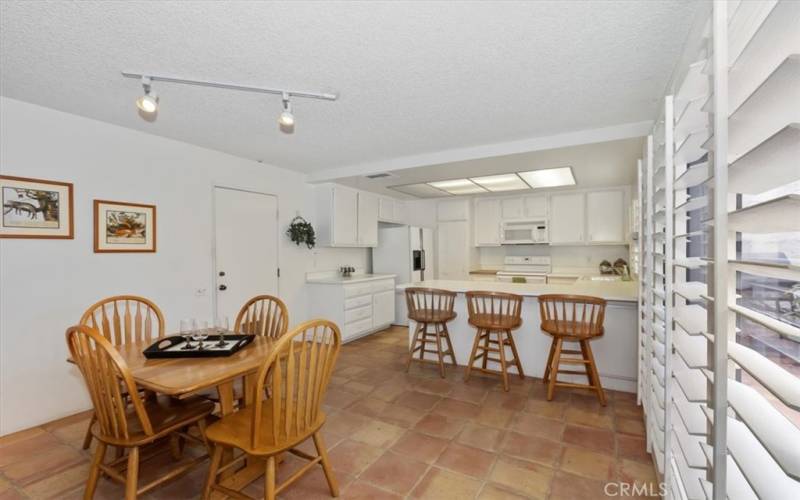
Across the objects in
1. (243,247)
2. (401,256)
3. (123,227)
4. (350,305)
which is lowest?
(350,305)

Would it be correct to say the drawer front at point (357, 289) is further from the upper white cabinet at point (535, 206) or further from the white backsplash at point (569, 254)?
the upper white cabinet at point (535, 206)

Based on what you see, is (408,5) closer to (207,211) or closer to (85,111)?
(85,111)

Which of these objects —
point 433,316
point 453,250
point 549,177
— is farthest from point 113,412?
point 453,250

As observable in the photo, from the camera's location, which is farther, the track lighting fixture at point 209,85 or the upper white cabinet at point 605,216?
the upper white cabinet at point 605,216

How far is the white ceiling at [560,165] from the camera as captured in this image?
3322mm

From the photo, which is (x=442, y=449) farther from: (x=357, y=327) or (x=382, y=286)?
(x=382, y=286)

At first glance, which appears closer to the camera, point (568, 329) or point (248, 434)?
point (248, 434)

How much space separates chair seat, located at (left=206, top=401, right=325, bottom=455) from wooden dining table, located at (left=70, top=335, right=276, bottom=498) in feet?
0.61

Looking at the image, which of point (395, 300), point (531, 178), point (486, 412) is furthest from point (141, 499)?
point (531, 178)

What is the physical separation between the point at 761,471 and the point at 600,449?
6.12ft

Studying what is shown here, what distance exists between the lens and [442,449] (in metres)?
2.18

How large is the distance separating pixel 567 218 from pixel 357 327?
369cm

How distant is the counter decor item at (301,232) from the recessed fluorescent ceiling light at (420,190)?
1.43m

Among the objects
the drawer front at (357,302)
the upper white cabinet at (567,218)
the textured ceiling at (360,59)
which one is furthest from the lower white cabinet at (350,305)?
the upper white cabinet at (567,218)
